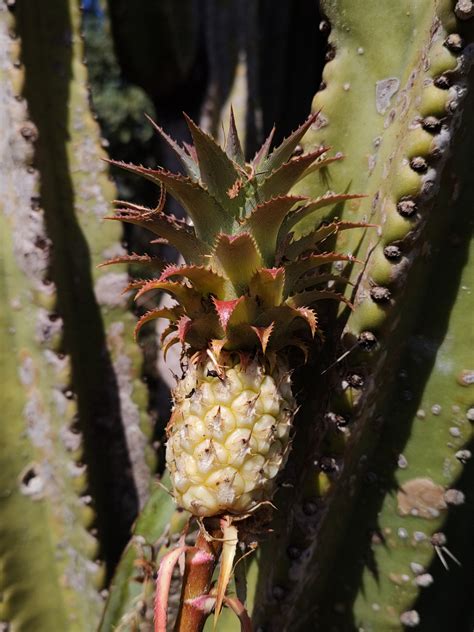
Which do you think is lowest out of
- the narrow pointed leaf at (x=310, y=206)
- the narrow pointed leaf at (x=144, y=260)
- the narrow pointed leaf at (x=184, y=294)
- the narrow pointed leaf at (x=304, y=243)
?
the narrow pointed leaf at (x=184, y=294)

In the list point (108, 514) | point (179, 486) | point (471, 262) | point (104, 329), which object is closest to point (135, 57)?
point (104, 329)

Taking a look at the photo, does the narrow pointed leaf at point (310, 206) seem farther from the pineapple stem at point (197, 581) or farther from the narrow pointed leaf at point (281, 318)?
the pineapple stem at point (197, 581)

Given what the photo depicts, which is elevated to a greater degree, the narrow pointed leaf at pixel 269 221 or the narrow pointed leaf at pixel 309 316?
the narrow pointed leaf at pixel 269 221

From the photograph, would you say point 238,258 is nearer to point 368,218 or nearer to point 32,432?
point 368,218

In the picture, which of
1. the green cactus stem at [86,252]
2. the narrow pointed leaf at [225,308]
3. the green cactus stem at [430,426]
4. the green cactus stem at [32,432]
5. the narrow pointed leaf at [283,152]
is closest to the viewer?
the narrow pointed leaf at [225,308]

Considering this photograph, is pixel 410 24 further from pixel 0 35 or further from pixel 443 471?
pixel 0 35

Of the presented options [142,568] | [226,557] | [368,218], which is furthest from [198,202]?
[142,568]

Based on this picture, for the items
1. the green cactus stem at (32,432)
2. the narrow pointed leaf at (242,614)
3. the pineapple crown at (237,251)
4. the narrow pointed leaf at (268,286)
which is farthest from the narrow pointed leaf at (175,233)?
the green cactus stem at (32,432)
